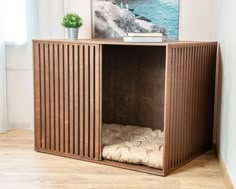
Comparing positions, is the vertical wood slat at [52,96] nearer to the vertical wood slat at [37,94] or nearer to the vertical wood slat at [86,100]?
the vertical wood slat at [37,94]

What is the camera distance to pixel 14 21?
3.69 metres

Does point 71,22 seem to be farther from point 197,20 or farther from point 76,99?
point 197,20

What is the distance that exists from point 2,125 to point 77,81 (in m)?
1.16

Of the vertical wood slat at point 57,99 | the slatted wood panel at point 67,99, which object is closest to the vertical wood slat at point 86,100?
the slatted wood panel at point 67,99

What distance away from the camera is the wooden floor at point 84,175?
253 cm

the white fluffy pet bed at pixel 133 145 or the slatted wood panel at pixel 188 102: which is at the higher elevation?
the slatted wood panel at pixel 188 102

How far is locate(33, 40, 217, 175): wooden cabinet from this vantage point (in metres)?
2.76

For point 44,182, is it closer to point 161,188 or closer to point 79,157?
point 79,157

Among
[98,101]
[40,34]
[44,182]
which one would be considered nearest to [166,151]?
[98,101]

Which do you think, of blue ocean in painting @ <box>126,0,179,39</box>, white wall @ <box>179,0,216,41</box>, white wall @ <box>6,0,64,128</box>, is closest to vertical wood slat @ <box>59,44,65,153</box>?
white wall @ <box>6,0,64,128</box>

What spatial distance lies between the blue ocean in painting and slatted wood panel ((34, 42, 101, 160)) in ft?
2.51

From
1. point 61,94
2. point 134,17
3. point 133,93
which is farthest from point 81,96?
point 134,17

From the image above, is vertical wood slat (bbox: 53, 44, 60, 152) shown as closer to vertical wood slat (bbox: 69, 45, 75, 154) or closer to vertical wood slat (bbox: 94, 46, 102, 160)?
vertical wood slat (bbox: 69, 45, 75, 154)

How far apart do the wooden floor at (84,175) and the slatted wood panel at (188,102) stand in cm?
12
